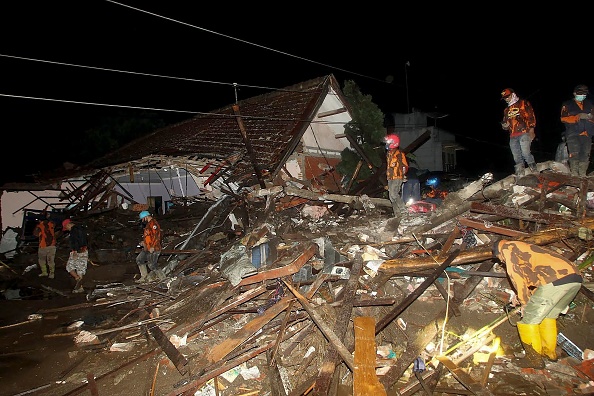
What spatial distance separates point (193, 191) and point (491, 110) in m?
25.0

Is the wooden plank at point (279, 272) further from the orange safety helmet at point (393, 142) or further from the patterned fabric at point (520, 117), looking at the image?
the patterned fabric at point (520, 117)

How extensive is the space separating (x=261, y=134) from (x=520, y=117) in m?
7.79

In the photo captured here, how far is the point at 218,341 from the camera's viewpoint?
4.98m

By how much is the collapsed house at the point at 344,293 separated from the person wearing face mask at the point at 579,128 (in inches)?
13.2

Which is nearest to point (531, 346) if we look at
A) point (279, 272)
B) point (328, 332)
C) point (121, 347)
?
point (328, 332)

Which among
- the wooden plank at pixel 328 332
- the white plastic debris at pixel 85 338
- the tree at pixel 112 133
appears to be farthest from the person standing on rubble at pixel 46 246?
the tree at pixel 112 133

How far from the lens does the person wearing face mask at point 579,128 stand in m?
5.83

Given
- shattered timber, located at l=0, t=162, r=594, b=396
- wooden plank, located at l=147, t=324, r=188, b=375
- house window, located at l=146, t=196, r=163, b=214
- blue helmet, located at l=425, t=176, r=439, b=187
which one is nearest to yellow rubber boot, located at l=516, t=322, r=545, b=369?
shattered timber, located at l=0, t=162, r=594, b=396

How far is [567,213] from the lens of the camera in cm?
588

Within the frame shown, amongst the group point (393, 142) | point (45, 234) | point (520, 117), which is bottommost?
point (45, 234)

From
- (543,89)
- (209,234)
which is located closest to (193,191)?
(209,234)

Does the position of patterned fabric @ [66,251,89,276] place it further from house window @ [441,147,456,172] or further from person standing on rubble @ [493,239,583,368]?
house window @ [441,147,456,172]

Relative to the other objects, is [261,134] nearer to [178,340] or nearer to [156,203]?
[156,203]

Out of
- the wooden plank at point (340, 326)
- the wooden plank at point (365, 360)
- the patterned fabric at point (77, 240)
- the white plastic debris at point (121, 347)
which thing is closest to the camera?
the wooden plank at point (365, 360)
